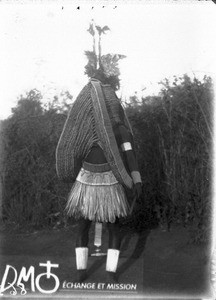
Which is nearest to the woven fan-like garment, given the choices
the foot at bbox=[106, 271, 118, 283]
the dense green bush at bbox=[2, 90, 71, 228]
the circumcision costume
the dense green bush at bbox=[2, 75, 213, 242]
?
the circumcision costume

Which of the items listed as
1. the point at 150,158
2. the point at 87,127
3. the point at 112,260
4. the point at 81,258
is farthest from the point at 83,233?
the point at 150,158

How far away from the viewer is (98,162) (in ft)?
10.6

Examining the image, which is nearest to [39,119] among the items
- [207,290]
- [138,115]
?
[138,115]

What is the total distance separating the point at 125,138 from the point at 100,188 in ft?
1.25

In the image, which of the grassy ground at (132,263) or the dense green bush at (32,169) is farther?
the dense green bush at (32,169)

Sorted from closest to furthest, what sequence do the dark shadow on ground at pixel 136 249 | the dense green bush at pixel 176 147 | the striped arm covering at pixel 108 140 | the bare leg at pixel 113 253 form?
the striped arm covering at pixel 108 140, the bare leg at pixel 113 253, the dark shadow on ground at pixel 136 249, the dense green bush at pixel 176 147

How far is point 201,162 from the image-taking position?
4.05 m

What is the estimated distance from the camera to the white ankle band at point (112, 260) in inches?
128

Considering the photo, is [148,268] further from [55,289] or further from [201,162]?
[201,162]

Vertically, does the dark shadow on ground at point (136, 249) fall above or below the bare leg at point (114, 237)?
below

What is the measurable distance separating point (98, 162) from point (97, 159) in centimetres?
2

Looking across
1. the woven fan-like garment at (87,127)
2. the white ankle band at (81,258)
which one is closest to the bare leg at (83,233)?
the white ankle band at (81,258)

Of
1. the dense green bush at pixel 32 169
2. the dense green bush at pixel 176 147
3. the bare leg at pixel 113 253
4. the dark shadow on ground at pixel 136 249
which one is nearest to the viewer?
the bare leg at pixel 113 253

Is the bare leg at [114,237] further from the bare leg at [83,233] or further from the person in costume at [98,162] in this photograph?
the bare leg at [83,233]
